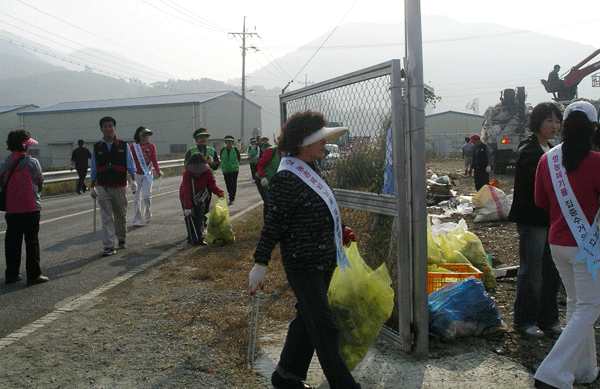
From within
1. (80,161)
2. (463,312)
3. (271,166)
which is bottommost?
(463,312)

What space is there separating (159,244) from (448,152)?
4131 cm

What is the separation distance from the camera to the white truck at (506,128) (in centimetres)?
2061

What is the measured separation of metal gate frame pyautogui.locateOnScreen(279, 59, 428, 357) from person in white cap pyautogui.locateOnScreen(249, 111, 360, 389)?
0.66 metres

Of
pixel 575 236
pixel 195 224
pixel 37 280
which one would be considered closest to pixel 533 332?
pixel 575 236

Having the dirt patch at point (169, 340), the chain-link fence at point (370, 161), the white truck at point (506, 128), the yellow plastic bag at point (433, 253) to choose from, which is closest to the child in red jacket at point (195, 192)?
the dirt patch at point (169, 340)

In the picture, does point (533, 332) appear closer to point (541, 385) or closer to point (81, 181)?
point (541, 385)

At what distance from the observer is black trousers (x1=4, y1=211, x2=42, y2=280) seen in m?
6.36

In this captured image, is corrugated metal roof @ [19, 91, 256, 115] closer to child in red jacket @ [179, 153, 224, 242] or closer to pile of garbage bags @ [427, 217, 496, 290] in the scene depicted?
child in red jacket @ [179, 153, 224, 242]

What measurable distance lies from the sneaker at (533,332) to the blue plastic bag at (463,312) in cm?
19

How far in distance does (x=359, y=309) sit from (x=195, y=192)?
17.7 ft

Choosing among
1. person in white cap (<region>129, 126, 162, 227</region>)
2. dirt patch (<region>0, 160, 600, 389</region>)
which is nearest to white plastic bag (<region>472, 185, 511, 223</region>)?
dirt patch (<region>0, 160, 600, 389</region>)

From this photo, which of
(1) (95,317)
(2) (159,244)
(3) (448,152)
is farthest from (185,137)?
(1) (95,317)

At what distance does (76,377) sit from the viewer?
12.3 feet

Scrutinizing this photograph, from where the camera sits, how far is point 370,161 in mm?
4273
